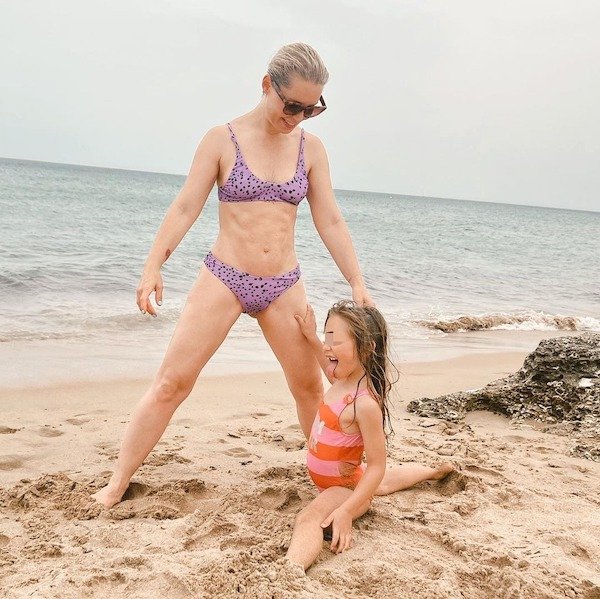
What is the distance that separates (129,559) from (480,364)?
6.04 meters

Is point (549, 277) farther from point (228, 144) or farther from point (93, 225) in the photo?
point (228, 144)

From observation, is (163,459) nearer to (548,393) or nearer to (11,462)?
(11,462)

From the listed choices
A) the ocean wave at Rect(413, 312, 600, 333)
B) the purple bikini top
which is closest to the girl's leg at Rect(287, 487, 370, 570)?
the purple bikini top

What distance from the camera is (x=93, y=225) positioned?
2191 centimetres

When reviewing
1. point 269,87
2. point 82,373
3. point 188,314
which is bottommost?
point 82,373

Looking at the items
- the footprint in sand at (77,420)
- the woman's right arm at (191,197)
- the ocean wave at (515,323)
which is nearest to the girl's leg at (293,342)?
the woman's right arm at (191,197)

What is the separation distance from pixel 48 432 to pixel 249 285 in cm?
208

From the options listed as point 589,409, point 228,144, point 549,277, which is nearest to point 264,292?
point 228,144

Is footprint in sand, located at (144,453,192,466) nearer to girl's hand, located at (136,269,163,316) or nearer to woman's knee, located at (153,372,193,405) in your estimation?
woman's knee, located at (153,372,193,405)

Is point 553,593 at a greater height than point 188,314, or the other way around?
point 188,314

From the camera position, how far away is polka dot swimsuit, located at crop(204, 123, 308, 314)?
344 cm

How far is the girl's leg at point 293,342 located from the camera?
3551 mm

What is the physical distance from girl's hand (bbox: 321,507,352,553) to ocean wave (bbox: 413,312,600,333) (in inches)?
305

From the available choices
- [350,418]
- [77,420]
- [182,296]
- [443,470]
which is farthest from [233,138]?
[182,296]
